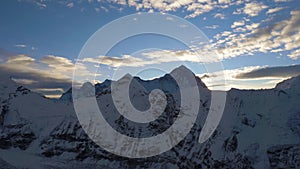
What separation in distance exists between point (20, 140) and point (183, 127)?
3489 inches

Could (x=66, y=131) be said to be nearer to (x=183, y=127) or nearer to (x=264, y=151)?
(x=183, y=127)

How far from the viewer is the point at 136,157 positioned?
7436 inches

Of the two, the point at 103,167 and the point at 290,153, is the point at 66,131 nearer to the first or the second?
the point at 103,167

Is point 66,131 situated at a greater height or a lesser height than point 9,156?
greater

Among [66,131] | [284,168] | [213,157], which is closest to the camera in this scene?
[284,168]

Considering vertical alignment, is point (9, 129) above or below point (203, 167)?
above

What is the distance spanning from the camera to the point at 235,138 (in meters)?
188

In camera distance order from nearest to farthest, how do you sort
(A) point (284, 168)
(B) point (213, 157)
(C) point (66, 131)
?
(A) point (284, 168) → (B) point (213, 157) → (C) point (66, 131)

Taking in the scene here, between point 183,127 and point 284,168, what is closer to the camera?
point 284,168

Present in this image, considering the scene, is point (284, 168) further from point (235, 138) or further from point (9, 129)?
point (9, 129)

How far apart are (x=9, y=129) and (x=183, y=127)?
310ft

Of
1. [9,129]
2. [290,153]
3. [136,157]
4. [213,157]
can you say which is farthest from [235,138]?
[9,129]

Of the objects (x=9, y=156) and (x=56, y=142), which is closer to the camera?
(x=9, y=156)

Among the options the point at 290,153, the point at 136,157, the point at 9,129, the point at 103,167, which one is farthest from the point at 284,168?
the point at 9,129
